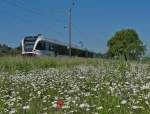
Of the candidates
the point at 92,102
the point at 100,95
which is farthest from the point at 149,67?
the point at 92,102

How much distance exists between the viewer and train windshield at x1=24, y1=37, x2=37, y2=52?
4883cm

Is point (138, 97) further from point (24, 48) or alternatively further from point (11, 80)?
point (24, 48)

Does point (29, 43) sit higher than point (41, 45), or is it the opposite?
point (29, 43)

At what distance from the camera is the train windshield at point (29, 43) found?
1922 inches

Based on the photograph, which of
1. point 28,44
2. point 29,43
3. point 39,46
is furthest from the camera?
point 28,44

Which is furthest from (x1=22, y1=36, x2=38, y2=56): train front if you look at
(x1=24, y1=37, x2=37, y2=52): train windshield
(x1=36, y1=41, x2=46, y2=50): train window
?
(x1=36, y1=41, x2=46, y2=50): train window

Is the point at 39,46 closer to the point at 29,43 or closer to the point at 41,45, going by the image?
the point at 41,45

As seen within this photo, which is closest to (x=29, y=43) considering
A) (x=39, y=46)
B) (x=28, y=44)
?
(x=28, y=44)

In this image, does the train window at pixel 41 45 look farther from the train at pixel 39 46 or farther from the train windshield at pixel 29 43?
the train windshield at pixel 29 43

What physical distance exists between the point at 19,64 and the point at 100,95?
1874 cm

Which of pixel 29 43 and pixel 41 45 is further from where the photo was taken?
pixel 29 43

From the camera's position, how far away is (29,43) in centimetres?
4925

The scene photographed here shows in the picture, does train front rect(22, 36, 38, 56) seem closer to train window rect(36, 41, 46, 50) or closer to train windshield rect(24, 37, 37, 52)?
train windshield rect(24, 37, 37, 52)

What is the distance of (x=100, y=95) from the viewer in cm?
848
